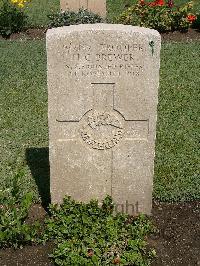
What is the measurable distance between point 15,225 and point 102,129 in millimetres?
1139

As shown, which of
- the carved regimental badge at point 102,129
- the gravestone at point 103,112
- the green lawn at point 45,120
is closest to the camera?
the gravestone at point 103,112

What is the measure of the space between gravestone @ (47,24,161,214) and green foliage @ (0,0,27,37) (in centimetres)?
720

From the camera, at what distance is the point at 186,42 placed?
1098cm

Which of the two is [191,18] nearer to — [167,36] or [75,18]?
[167,36]

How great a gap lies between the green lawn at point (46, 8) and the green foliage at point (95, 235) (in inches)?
316

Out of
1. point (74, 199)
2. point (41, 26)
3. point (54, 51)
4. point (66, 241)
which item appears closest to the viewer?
point (54, 51)

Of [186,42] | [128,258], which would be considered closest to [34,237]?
[128,258]

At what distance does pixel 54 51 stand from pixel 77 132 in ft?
2.58

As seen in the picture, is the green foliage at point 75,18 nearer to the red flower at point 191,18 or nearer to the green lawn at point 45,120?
the green lawn at point 45,120

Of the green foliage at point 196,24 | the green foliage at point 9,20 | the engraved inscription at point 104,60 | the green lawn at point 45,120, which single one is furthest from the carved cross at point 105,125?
the green foliage at point 196,24

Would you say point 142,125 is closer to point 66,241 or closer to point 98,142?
point 98,142

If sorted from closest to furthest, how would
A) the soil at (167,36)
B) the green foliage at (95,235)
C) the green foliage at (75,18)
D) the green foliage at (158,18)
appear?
the green foliage at (95,235) < the green foliage at (75,18) < the soil at (167,36) < the green foliage at (158,18)

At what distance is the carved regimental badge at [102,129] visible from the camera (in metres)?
4.50

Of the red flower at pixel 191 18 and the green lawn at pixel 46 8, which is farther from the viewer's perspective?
the green lawn at pixel 46 8
